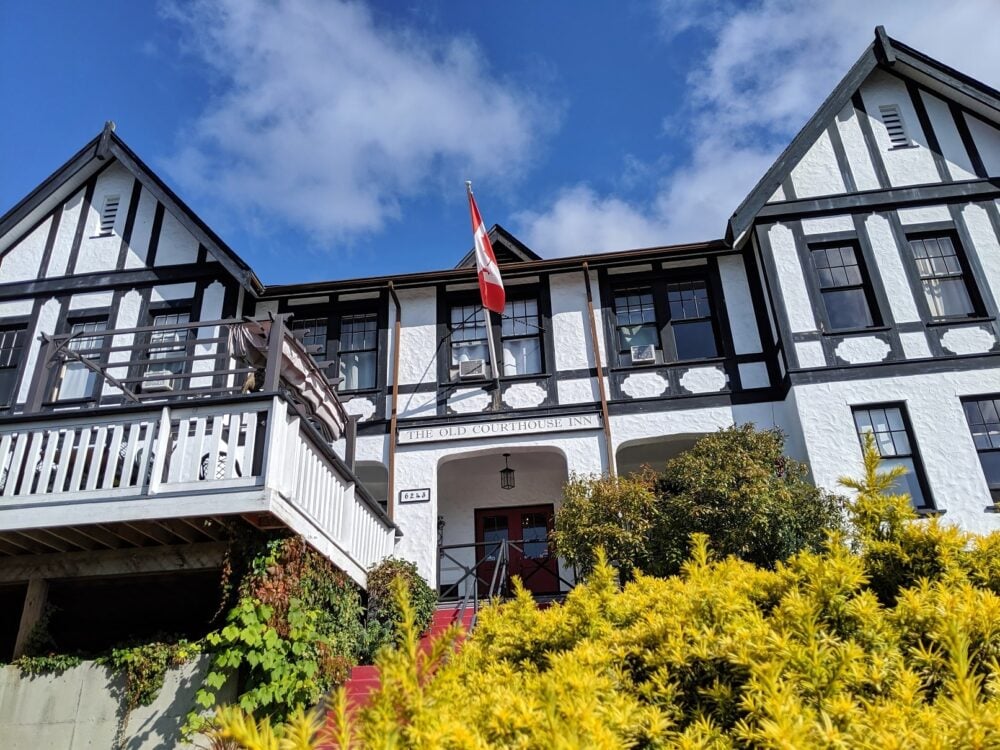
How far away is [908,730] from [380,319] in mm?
13007

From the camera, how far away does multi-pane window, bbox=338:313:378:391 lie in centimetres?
1470

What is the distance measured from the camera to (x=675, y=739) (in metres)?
3.33

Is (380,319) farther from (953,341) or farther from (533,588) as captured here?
(953,341)

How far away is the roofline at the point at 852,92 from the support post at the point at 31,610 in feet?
38.5

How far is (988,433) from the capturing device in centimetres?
1215

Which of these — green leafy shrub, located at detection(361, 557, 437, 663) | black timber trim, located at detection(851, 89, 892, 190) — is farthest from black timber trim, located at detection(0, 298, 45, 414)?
black timber trim, located at detection(851, 89, 892, 190)

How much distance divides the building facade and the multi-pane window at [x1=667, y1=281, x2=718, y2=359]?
4 centimetres

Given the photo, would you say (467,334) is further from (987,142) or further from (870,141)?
(987,142)

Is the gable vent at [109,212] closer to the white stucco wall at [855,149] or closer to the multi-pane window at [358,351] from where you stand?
the multi-pane window at [358,351]

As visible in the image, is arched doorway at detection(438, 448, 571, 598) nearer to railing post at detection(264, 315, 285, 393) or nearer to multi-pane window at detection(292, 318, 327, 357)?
multi-pane window at detection(292, 318, 327, 357)

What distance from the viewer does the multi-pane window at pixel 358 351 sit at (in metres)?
14.7

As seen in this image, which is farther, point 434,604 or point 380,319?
point 380,319

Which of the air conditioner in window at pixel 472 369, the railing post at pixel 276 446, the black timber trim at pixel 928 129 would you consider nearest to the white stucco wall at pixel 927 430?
the black timber trim at pixel 928 129

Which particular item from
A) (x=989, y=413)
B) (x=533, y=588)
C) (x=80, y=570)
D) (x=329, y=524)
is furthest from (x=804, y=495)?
(x=80, y=570)
